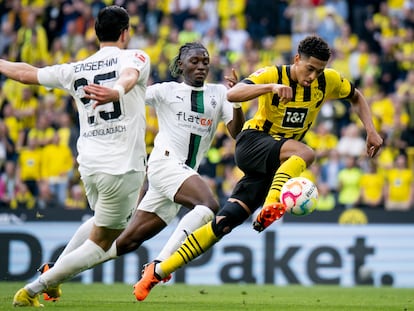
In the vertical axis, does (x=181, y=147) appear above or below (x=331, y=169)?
above

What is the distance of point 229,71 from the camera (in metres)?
20.5

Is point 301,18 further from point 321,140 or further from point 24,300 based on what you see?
point 24,300

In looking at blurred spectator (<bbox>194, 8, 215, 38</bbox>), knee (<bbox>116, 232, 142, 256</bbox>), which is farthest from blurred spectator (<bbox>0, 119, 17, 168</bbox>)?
knee (<bbox>116, 232, 142, 256</bbox>)

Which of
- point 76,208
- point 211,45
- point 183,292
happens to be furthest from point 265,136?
point 211,45

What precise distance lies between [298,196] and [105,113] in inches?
80.5

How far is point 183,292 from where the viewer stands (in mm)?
13055

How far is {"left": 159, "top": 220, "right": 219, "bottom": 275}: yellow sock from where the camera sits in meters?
10.0

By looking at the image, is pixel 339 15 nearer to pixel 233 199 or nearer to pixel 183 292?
pixel 183 292

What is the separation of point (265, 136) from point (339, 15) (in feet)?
40.7

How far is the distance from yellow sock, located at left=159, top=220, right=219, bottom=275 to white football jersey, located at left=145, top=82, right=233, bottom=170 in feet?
5.04

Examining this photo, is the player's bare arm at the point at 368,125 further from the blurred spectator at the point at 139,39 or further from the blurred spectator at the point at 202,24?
the blurred spectator at the point at 202,24

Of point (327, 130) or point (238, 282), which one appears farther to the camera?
point (327, 130)

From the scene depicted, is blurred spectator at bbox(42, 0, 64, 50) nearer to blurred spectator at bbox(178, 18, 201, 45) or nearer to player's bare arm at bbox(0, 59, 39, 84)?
blurred spectator at bbox(178, 18, 201, 45)

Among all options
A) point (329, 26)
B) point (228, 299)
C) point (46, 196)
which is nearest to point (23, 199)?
point (46, 196)
